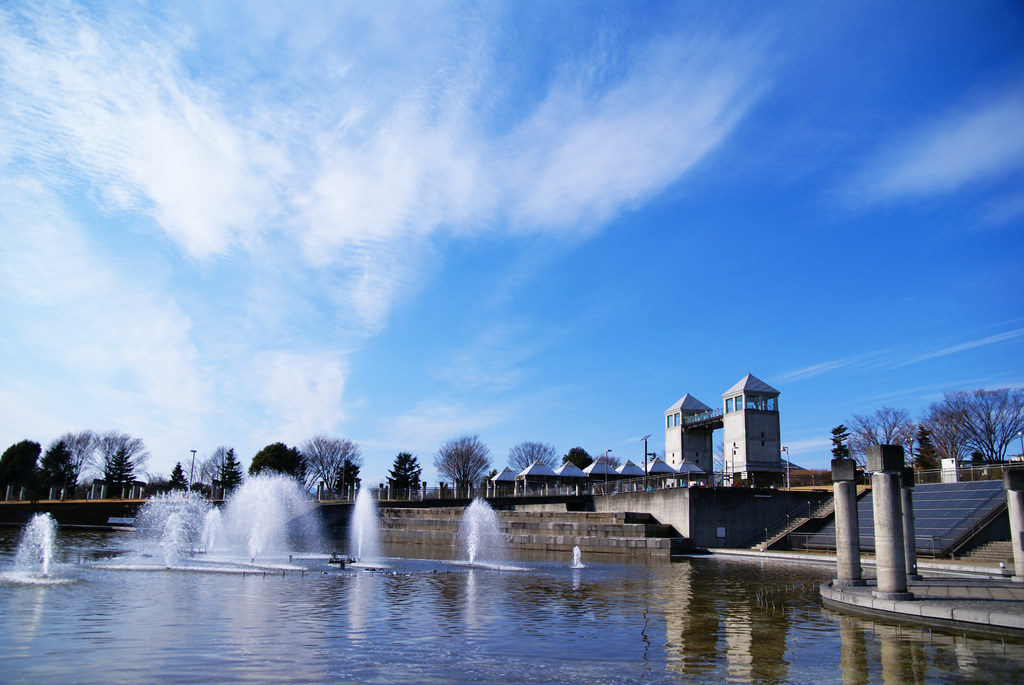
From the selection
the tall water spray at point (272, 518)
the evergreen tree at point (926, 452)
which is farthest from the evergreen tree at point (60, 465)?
the evergreen tree at point (926, 452)

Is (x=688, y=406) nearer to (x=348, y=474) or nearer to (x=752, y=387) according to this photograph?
(x=752, y=387)

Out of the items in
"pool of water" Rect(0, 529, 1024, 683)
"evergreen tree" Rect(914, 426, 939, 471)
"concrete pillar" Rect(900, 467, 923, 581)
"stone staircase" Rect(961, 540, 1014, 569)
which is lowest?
"stone staircase" Rect(961, 540, 1014, 569)

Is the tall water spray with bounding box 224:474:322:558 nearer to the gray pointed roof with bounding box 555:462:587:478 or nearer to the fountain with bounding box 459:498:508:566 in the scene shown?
the fountain with bounding box 459:498:508:566

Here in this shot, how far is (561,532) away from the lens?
3481 centimetres

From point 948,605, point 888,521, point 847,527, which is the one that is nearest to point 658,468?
point 847,527

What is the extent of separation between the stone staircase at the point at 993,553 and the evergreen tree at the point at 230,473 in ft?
238

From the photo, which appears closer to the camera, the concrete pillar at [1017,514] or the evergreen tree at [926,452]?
the concrete pillar at [1017,514]

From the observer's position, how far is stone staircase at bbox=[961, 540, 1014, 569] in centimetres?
2380

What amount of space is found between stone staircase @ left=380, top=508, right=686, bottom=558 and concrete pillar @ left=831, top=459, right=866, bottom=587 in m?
14.6

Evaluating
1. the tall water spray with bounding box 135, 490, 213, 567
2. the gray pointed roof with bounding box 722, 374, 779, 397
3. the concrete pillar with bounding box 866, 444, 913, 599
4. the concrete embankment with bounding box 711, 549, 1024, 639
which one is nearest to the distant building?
the gray pointed roof with bounding box 722, 374, 779, 397

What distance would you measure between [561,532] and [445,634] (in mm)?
25244

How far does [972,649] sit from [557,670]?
6.29 metres

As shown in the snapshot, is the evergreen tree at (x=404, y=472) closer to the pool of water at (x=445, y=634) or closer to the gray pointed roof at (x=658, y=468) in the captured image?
the gray pointed roof at (x=658, y=468)

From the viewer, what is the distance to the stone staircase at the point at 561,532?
1249 inches
